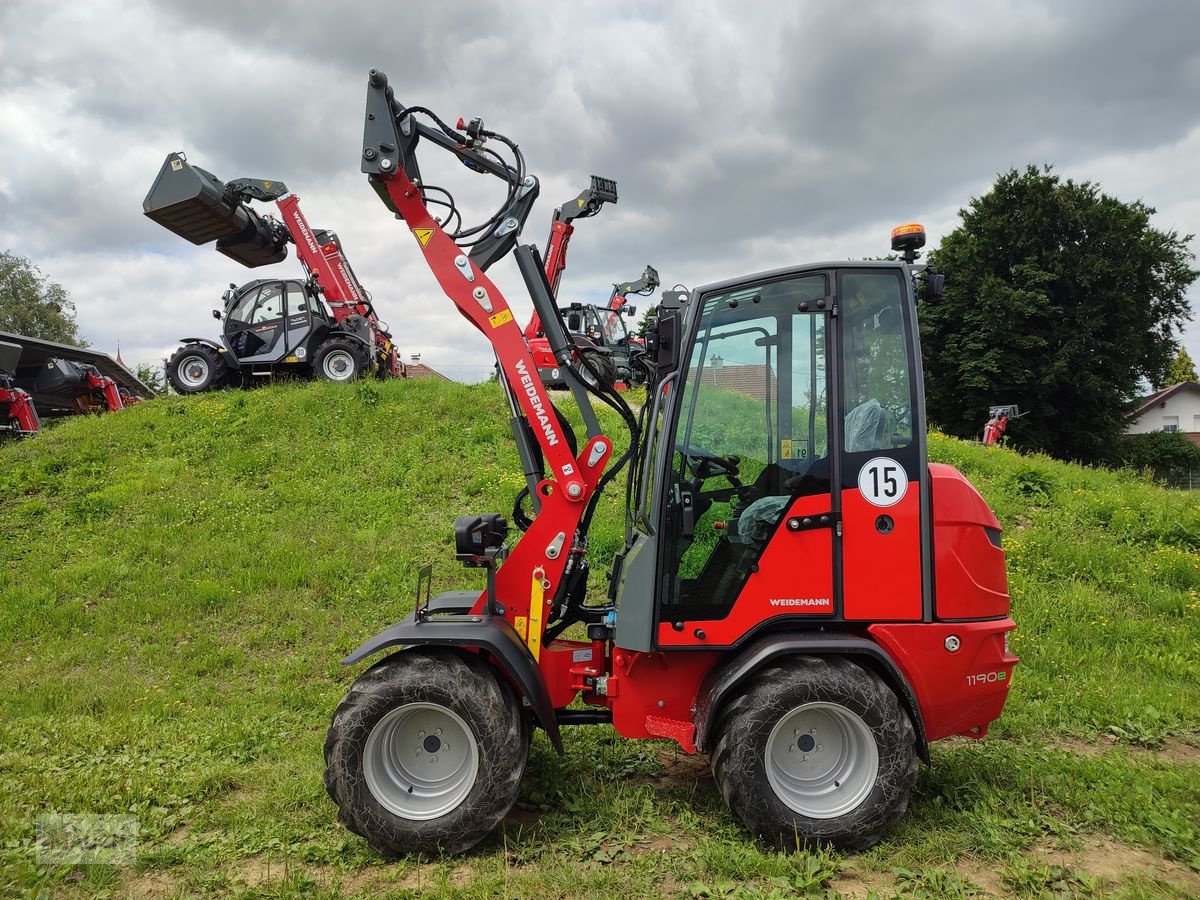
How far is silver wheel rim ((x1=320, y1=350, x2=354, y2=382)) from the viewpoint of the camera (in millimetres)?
14391

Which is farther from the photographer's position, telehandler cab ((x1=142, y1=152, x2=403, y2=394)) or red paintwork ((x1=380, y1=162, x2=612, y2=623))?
telehandler cab ((x1=142, y1=152, x2=403, y2=394))

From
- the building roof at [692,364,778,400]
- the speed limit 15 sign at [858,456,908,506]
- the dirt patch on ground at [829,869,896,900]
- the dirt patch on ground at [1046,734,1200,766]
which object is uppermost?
the building roof at [692,364,778,400]

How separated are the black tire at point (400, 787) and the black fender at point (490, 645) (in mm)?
121

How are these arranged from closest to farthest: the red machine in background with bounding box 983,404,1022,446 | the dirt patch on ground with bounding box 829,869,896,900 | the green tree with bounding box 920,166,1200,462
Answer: the dirt patch on ground with bounding box 829,869,896,900, the red machine in background with bounding box 983,404,1022,446, the green tree with bounding box 920,166,1200,462

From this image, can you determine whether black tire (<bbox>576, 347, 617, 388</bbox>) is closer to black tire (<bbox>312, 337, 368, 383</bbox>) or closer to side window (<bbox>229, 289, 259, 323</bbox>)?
black tire (<bbox>312, 337, 368, 383</bbox>)

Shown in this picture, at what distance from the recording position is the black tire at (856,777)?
3570 millimetres

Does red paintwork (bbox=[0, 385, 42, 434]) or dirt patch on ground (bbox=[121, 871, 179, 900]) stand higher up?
red paintwork (bbox=[0, 385, 42, 434])

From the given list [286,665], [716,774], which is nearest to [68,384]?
[286,665]

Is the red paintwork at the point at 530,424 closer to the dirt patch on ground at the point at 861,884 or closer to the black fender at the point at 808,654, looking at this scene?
the black fender at the point at 808,654

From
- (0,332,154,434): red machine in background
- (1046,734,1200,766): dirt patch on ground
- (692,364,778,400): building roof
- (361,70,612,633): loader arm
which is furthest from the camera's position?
(0,332,154,434): red machine in background

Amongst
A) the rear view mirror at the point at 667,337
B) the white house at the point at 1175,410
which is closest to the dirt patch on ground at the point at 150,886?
the rear view mirror at the point at 667,337

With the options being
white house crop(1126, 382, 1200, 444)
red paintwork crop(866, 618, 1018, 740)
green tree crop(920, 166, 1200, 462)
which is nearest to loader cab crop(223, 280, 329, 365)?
red paintwork crop(866, 618, 1018, 740)

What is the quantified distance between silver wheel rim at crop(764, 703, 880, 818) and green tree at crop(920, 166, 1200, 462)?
23279 millimetres

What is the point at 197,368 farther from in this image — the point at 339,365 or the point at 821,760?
the point at 821,760
